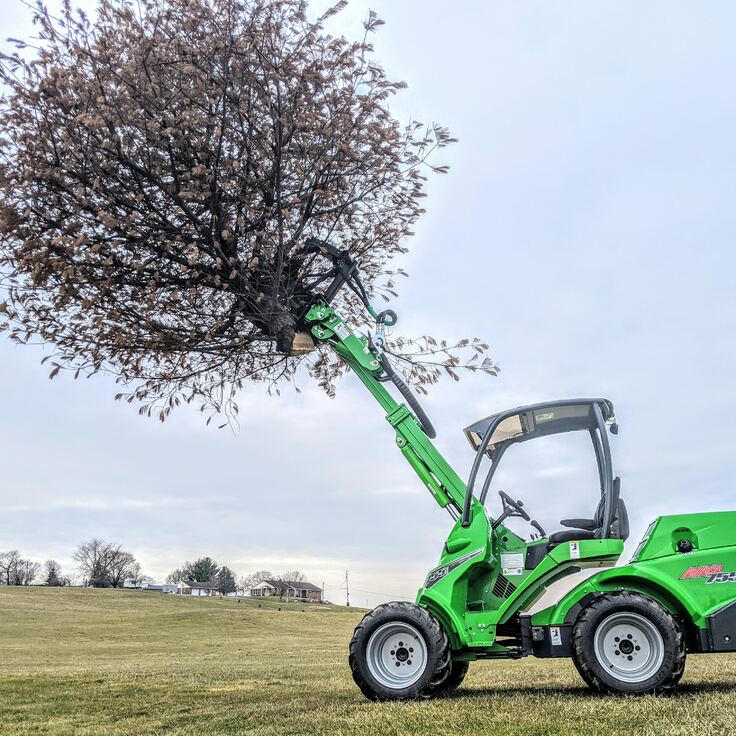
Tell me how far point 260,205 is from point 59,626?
4644cm

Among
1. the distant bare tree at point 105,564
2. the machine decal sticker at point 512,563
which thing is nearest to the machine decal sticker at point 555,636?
the machine decal sticker at point 512,563

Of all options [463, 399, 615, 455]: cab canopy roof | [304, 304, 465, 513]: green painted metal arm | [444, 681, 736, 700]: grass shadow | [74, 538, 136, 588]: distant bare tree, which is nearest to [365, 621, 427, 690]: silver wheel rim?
[444, 681, 736, 700]: grass shadow

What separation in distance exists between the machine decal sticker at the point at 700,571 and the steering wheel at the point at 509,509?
1.68m

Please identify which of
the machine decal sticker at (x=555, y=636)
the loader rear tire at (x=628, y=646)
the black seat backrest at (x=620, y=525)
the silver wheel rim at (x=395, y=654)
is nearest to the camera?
the loader rear tire at (x=628, y=646)

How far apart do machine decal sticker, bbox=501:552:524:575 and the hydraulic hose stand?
1800 mm

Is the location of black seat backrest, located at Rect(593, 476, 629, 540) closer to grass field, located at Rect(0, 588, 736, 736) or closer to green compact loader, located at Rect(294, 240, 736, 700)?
green compact loader, located at Rect(294, 240, 736, 700)

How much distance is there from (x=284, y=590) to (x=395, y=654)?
5261 inches

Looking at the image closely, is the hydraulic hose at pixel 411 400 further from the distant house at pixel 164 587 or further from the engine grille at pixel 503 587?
the distant house at pixel 164 587

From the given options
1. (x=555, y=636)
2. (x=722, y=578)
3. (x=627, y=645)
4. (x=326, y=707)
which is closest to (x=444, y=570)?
(x=555, y=636)

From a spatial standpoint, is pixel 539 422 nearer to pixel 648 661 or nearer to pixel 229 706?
pixel 648 661

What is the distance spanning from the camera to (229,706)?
8.35 meters

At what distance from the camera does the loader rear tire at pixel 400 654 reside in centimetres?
764

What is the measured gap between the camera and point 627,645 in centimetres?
738

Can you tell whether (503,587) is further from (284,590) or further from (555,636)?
(284,590)
